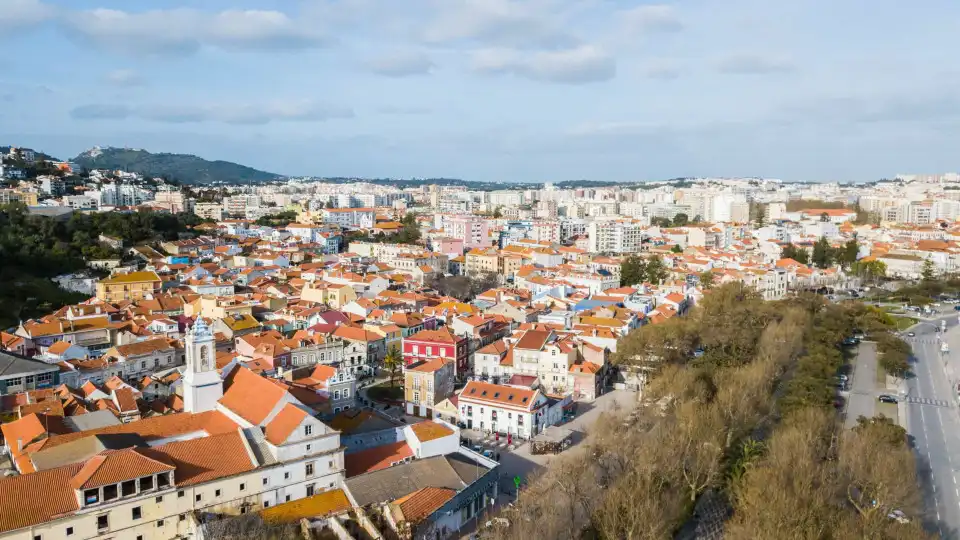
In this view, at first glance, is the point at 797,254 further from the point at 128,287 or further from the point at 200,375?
the point at 200,375

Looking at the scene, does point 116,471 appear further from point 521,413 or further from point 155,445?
point 521,413

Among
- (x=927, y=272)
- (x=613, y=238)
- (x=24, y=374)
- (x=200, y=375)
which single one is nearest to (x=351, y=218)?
(x=613, y=238)

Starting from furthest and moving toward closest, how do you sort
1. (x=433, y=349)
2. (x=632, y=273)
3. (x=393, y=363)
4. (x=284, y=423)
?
(x=632, y=273), (x=433, y=349), (x=393, y=363), (x=284, y=423)

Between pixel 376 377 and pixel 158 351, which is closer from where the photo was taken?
pixel 158 351

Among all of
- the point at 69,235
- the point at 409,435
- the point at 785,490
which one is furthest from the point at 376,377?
the point at 69,235

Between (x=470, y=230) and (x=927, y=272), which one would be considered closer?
(x=927, y=272)

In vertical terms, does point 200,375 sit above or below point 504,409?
above

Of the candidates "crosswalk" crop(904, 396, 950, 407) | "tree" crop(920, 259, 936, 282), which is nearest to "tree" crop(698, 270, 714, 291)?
"tree" crop(920, 259, 936, 282)

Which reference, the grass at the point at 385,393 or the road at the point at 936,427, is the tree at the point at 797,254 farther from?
the grass at the point at 385,393
